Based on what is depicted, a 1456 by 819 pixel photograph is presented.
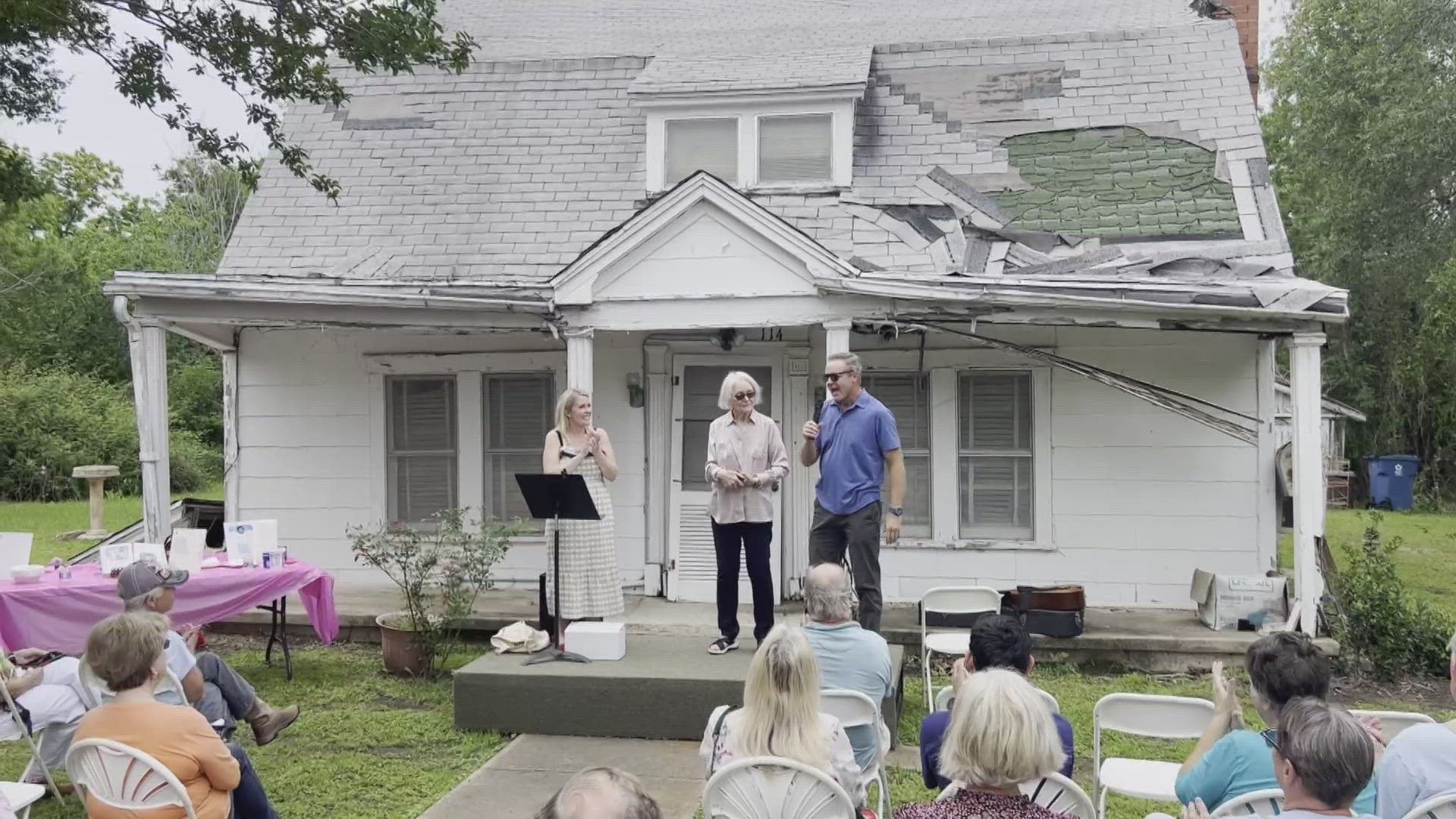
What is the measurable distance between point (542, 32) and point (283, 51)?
5.55 meters

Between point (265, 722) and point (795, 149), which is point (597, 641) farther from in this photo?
point (795, 149)

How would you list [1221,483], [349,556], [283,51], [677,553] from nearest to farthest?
1. [283,51]
2. [1221,483]
3. [677,553]
4. [349,556]

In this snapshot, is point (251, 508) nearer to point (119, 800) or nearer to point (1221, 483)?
point (119, 800)

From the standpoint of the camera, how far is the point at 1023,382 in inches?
332

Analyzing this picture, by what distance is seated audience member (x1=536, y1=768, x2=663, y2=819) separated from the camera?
5.96 feet

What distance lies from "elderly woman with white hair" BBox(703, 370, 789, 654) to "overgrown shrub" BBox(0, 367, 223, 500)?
→ 17529mm

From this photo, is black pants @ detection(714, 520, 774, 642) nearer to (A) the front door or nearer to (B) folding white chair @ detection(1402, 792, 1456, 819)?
(A) the front door

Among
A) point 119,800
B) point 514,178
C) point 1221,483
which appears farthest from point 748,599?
point 119,800

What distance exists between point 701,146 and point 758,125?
512mm

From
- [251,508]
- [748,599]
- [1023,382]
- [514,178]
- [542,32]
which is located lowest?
[748,599]

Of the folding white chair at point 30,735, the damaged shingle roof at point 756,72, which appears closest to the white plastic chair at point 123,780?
the folding white chair at point 30,735

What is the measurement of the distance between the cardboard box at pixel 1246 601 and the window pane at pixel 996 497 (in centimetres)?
142

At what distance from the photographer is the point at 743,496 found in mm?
6035

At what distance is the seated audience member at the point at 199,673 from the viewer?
4426mm
